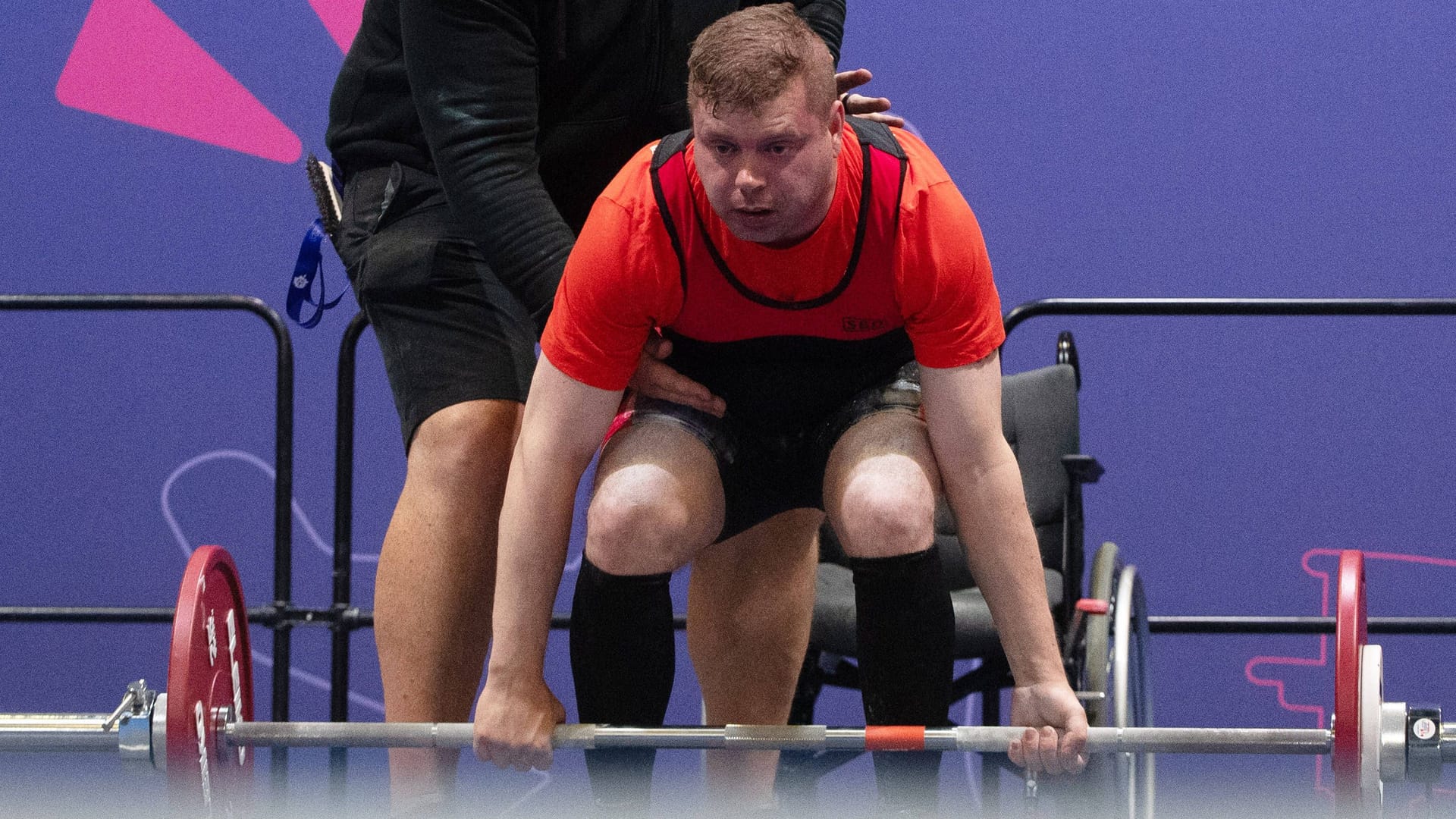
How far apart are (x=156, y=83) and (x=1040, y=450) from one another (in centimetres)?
183

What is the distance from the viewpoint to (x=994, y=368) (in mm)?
1493

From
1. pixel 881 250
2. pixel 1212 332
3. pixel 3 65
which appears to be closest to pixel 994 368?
pixel 881 250

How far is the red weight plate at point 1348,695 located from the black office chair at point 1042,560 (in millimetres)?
807

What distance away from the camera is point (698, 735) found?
1.42 metres

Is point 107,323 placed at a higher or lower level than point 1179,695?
higher

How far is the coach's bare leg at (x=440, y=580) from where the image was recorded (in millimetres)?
1626

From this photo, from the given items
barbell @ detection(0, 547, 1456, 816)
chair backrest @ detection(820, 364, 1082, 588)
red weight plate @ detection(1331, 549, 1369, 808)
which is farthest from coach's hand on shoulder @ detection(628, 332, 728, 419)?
chair backrest @ detection(820, 364, 1082, 588)

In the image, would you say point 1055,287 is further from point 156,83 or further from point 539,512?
point 156,83

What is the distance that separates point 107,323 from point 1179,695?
2184 millimetres

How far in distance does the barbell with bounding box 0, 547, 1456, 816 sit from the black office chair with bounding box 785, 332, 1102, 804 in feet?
2.72

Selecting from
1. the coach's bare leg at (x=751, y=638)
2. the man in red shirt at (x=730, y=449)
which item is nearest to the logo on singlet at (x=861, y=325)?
the man in red shirt at (x=730, y=449)

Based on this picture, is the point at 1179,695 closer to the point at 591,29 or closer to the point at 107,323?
the point at 591,29

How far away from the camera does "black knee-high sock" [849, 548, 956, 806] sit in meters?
1.41

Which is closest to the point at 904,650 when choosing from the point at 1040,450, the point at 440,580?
the point at 440,580
